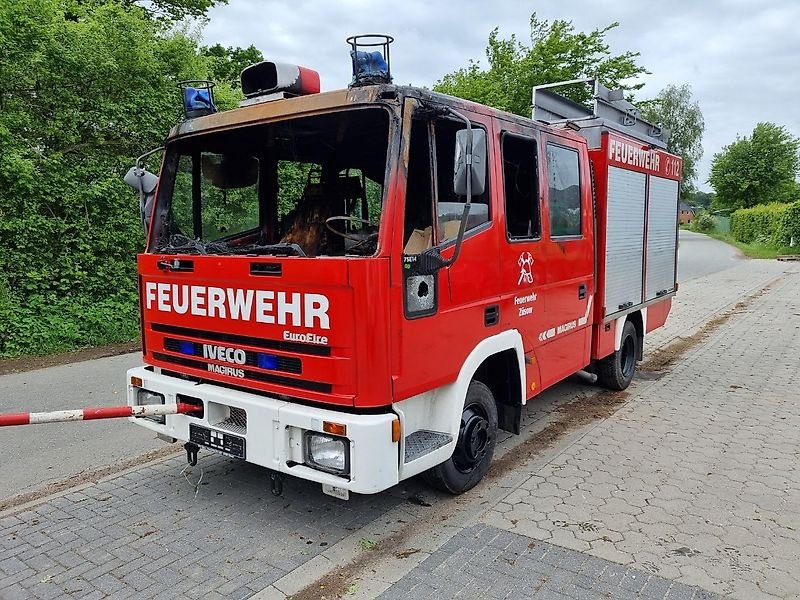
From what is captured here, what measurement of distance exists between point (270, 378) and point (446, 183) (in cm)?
154

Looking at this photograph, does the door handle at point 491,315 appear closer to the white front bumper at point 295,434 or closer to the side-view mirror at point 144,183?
the white front bumper at point 295,434

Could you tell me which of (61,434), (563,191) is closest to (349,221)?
(563,191)


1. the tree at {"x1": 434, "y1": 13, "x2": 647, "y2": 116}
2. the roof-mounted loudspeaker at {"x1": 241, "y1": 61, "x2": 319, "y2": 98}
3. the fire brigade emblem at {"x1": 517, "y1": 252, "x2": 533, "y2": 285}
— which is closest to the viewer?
the roof-mounted loudspeaker at {"x1": 241, "y1": 61, "x2": 319, "y2": 98}

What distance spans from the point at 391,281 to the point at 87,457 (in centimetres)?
331

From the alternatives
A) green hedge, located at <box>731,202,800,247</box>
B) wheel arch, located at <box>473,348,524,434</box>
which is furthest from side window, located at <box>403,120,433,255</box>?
green hedge, located at <box>731,202,800,247</box>

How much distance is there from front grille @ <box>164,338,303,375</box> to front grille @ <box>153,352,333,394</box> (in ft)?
0.15

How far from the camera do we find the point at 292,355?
11.6 ft

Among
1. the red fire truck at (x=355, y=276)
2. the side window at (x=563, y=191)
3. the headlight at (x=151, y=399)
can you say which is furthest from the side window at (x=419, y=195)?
the headlight at (x=151, y=399)

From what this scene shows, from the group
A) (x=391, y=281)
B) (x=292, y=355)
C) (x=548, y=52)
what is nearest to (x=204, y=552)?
(x=292, y=355)

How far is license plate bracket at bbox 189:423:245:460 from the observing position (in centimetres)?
373

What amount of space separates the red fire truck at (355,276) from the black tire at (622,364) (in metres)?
1.68

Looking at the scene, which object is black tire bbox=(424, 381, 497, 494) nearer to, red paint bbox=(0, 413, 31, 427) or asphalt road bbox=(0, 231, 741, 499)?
red paint bbox=(0, 413, 31, 427)

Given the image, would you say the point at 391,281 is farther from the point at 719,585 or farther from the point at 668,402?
the point at 668,402

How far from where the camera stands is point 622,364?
284 inches
